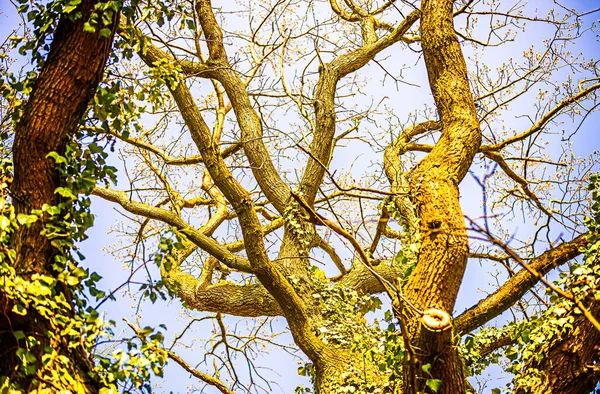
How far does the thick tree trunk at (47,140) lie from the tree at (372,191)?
0.13 m

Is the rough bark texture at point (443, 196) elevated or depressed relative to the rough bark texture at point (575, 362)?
elevated

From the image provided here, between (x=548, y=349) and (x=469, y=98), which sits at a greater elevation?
(x=469, y=98)

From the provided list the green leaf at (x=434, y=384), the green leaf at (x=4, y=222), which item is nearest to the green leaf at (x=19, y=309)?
the green leaf at (x=4, y=222)

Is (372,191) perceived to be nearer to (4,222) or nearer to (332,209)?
(332,209)

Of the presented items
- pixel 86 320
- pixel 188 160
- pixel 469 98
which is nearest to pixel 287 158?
pixel 188 160

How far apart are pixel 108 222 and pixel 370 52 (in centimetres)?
318

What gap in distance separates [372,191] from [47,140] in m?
1.35

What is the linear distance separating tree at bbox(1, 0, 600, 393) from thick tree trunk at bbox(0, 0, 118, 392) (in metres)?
0.13

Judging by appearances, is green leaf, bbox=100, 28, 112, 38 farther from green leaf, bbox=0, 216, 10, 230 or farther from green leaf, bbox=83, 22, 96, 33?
green leaf, bbox=0, 216, 10, 230

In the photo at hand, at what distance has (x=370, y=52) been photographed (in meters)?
5.23

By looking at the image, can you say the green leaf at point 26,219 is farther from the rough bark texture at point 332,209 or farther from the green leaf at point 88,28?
the green leaf at point 88,28

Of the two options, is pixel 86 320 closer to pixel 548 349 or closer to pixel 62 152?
pixel 62 152

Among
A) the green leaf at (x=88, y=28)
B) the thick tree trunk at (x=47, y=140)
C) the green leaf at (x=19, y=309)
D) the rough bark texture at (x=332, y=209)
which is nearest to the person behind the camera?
the green leaf at (x=19, y=309)

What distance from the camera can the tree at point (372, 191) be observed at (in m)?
2.56
